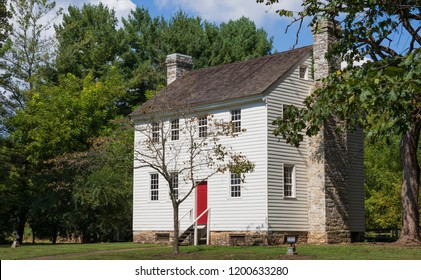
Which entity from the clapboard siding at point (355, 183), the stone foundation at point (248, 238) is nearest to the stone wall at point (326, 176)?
the clapboard siding at point (355, 183)

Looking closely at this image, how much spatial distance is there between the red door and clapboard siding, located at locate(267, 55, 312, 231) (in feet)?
11.4

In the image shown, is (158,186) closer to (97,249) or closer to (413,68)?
(97,249)

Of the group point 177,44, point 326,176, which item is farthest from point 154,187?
point 177,44

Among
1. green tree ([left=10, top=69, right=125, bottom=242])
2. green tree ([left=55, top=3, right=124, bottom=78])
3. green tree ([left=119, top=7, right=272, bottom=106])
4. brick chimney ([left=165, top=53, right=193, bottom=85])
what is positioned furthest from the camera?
green tree ([left=119, top=7, right=272, bottom=106])

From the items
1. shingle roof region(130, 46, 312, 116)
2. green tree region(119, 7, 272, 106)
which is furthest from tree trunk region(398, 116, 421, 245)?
green tree region(119, 7, 272, 106)

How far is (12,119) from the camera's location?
37312 mm

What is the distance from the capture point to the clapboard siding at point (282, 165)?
Answer: 27.7 metres

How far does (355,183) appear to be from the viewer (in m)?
30.9

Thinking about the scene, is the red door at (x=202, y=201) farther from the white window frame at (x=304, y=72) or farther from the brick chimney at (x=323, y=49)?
the brick chimney at (x=323, y=49)

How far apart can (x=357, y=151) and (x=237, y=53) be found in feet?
75.2

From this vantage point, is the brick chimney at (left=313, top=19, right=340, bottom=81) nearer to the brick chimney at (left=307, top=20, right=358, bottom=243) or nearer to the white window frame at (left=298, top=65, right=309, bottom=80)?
the brick chimney at (left=307, top=20, right=358, bottom=243)

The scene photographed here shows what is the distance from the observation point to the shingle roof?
94.7 feet

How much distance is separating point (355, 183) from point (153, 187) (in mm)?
9294

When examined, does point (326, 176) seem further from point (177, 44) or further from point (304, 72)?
point (177, 44)
